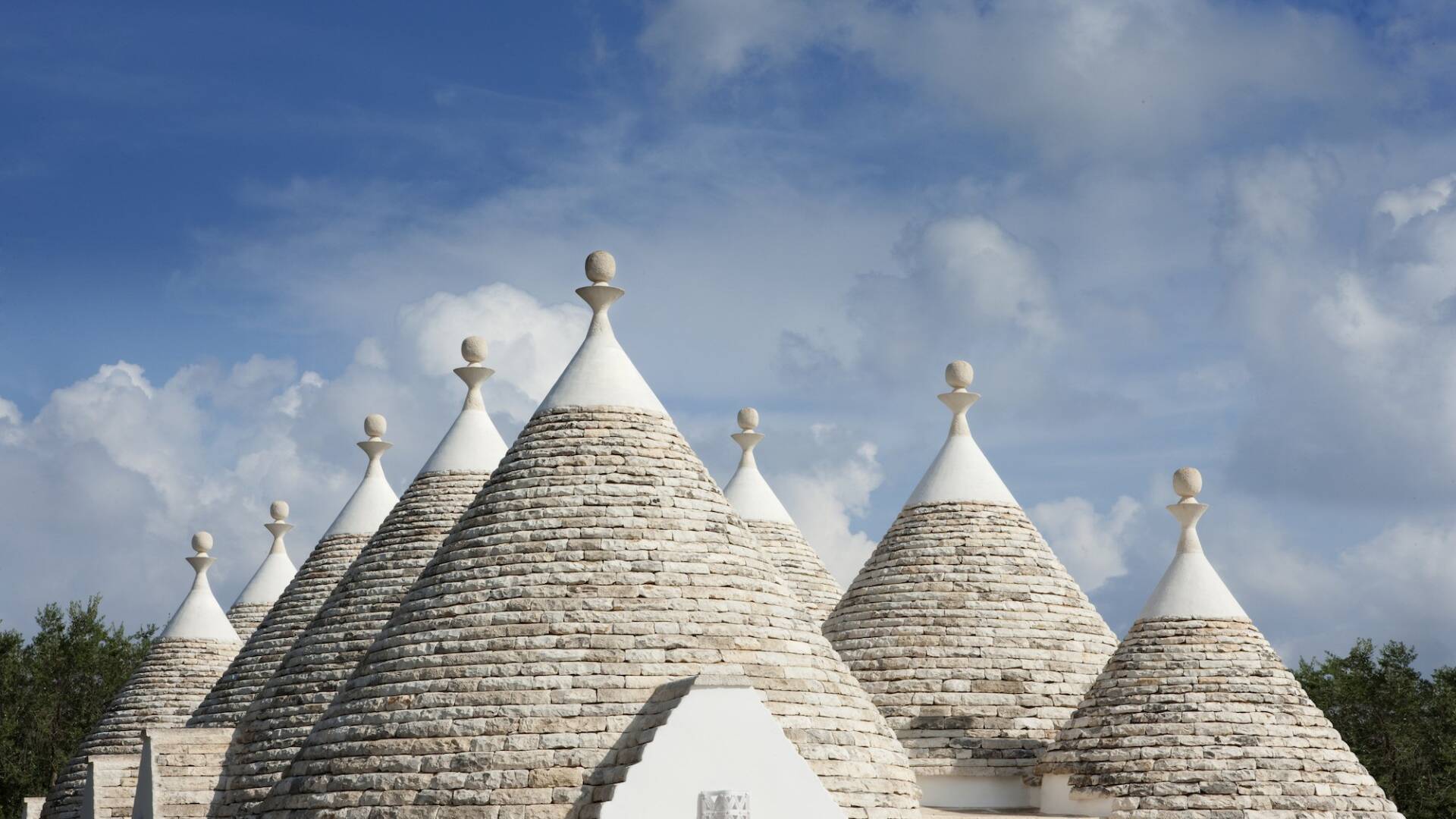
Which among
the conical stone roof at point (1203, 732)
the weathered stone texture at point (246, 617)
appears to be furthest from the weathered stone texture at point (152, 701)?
the conical stone roof at point (1203, 732)

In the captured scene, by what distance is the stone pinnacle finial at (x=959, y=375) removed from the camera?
23.3 m

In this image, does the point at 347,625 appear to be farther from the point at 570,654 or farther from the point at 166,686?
the point at 166,686

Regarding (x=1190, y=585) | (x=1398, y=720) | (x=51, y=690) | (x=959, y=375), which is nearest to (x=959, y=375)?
(x=959, y=375)

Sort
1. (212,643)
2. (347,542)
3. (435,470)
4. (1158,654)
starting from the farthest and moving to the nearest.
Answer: (212,643) < (347,542) < (435,470) < (1158,654)

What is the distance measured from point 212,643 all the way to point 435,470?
922 cm

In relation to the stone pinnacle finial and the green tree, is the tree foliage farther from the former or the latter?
the green tree

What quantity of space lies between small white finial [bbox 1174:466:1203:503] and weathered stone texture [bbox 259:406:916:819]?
6523 mm

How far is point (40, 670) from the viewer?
4866 centimetres

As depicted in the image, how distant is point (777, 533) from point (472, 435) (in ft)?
20.5

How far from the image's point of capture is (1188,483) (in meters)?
20.1

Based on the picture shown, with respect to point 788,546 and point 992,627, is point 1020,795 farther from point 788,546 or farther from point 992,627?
point 788,546

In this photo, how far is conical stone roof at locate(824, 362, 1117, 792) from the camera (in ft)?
65.7

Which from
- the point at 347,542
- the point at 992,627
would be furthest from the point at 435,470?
the point at 992,627

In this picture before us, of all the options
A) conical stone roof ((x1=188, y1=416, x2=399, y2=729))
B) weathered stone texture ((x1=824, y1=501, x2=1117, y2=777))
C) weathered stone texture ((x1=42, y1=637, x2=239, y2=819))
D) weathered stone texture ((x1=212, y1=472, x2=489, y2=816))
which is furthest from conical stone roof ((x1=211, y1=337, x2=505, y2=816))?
weathered stone texture ((x1=42, y1=637, x2=239, y2=819))
